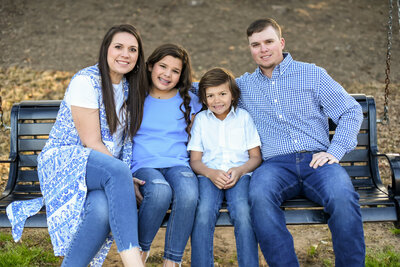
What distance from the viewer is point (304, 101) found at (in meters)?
3.45

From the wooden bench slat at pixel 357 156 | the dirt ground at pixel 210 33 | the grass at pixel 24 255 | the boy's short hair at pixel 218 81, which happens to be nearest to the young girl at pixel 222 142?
the boy's short hair at pixel 218 81

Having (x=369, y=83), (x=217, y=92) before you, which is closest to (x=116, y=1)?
(x=369, y=83)

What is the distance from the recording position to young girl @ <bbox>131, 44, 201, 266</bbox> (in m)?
2.98

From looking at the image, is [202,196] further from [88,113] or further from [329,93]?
[329,93]

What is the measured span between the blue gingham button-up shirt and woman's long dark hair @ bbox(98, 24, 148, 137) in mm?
863

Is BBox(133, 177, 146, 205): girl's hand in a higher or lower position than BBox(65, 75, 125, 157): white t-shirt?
lower

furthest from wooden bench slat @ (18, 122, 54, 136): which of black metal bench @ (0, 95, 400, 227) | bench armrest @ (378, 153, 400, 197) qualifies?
bench armrest @ (378, 153, 400, 197)

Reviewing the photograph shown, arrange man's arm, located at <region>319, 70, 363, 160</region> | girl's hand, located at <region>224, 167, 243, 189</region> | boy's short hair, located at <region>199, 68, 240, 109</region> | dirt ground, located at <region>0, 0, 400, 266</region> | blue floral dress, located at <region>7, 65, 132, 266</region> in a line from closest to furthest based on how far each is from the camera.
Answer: blue floral dress, located at <region>7, 65, 132, 266</region> < girl's hand, located at <region>224, 167, 243, 189</region> < man's arm, located at <region>319, 70, 363, 160</region> < boy's short hair, located at <region>199, 68, 240, 109</region> < dirt ground, located at <region>0, 0, 400, 266</region>

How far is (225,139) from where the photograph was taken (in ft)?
11.4

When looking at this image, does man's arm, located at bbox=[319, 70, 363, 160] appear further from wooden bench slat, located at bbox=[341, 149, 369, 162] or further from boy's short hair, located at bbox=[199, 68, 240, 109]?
boy's short hair, located at bbox=[199, 68, 240, 109]

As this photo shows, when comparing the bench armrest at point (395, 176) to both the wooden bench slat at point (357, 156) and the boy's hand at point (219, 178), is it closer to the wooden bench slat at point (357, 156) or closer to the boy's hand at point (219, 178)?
the wooden bench slat at point (357, 156)

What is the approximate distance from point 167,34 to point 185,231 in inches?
251

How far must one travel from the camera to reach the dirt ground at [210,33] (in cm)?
782

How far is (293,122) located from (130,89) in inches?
47.9
